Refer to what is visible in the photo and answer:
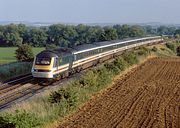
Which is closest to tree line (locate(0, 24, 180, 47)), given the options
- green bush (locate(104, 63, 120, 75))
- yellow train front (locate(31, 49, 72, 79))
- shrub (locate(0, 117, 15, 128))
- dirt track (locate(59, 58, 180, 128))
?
green bush (locate(104, 63, 120, 75))

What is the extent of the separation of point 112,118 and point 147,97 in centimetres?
674

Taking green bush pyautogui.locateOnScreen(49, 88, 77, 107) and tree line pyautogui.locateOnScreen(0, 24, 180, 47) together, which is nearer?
green bush pyautogui.locateOnScreen(49, 88, 77, 107)

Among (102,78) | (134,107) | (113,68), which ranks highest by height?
(134,107)

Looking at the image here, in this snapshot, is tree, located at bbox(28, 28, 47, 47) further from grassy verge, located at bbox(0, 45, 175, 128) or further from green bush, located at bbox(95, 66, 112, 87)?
grassy verge, located at bbox(0, 45, 175, 128)

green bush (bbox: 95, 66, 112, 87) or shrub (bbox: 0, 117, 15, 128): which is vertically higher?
shrub (bbox: 0, 117, 15, 128)

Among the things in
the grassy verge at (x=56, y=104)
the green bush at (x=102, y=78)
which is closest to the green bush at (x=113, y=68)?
the green bush at (x=102, y=78)

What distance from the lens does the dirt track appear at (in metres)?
18.0

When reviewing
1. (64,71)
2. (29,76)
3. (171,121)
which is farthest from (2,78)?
(171,121)

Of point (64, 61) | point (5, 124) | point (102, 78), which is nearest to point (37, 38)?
point (64, 61)

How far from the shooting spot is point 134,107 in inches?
856

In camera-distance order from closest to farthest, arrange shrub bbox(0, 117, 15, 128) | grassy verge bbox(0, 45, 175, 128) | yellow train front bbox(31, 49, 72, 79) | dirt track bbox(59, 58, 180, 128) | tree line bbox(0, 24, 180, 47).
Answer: shrub bbox(0, 117, 15, 128) → grassy verge bbox(0, 45, 175, 128) → dirt track bbox(59, 58, 180, 128) → yellow train front bbox(31, 49, 72, 79) → tree line bbox(0, 24, 180, 47)

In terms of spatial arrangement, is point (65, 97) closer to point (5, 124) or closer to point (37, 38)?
point (5, 124)

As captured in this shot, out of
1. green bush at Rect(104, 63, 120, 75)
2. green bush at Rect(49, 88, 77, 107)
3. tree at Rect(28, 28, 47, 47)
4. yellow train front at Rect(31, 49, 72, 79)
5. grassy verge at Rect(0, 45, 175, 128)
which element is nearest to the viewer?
grassy verge at Rect(0, 45, 175, 128)

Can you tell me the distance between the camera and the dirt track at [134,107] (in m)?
18.0
